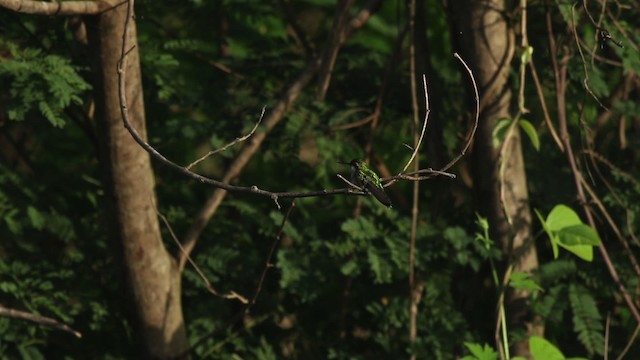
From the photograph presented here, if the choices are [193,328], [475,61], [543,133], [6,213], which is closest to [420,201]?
[543,133]

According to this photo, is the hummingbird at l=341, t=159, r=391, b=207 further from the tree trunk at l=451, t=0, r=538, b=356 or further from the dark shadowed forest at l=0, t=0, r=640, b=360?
the tree trunk at l=451, t=0, r=538, b=356

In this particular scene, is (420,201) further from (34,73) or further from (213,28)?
(34,73)

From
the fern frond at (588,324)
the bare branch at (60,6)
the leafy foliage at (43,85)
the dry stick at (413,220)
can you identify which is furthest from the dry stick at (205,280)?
the fern frond at (588,324)

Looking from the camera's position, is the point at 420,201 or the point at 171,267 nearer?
the point at 171,267

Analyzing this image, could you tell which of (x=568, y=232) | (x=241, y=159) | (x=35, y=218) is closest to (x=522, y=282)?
(x=568, y=232)

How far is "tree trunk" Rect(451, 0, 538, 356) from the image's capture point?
3.57 metres

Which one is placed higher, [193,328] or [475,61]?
[475,61]

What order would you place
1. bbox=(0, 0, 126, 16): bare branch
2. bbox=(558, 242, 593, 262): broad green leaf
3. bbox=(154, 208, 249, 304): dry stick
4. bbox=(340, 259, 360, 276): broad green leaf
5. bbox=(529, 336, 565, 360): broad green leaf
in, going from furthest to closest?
bbox=(340, 259, 360, 276): broad green leaf
bbox=(154, 208, 249, 304): dry stick
bbox=(558, 242, 593, 262): broad green leaf
bbox=(529, 336, 565, 360): broad green leaf
bbox=(0, 0, 126, 16): bare branch

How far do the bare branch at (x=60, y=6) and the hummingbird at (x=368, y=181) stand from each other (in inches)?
42.0

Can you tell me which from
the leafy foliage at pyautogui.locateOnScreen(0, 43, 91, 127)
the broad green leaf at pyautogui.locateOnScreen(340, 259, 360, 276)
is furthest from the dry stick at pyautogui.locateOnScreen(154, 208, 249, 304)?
the leafy foliage at pyautogui.locateOnScreen(0, 43, 91, 127)

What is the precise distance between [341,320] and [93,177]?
1.17 metres

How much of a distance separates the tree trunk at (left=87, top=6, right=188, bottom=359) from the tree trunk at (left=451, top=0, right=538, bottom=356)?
1.15 m

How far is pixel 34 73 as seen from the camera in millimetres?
3250

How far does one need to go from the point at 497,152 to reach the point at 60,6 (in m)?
1.58
